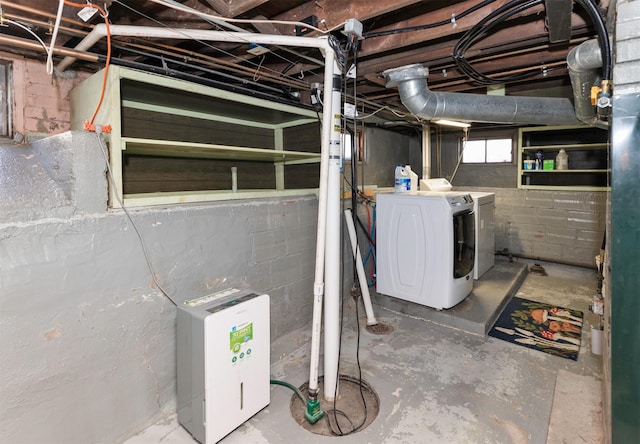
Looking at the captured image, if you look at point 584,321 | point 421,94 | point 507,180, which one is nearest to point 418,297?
point 584,321

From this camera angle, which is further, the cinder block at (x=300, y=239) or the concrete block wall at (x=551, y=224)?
the concrete block wall at (x=551, y=224)

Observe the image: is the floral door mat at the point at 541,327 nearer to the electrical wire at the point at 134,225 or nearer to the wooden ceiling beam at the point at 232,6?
the electrical wire at the point at 134,225

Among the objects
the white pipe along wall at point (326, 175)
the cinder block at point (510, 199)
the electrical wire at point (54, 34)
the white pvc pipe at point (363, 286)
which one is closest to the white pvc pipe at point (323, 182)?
the white pipe along wall at point (326, 175)

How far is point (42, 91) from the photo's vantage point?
2.14m

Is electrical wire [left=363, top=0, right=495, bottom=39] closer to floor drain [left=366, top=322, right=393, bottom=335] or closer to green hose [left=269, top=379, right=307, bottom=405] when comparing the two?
green hose [left=269, top=379, right=307, bottom=405]

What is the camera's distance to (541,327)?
3029 millimetres

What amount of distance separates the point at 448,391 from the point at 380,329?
2.94 ft

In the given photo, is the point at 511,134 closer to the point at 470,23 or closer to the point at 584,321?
the point at 584,321

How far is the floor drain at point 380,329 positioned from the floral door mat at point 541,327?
33.6 inches

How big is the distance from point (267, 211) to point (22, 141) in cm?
152

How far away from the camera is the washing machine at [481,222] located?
3788 mm


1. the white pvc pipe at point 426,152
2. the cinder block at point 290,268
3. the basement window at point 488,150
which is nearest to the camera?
the cinder block at point 290,268

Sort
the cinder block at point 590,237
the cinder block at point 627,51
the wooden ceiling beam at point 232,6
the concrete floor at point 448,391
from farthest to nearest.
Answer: the cinder block at point 590,237 → the concrete floor at point 448,391 → the wooden ceiling beam at point 232,6 → the cinder block at point 627,51

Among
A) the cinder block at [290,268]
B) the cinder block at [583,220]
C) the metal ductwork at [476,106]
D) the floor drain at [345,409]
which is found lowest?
the floor drain at [345,409]
